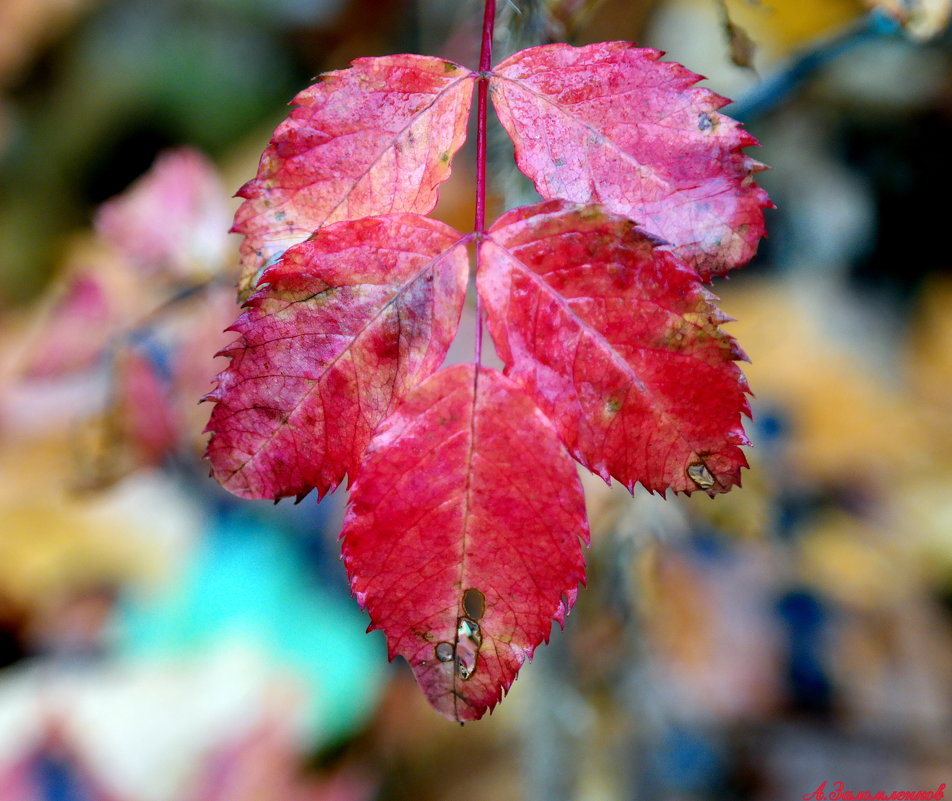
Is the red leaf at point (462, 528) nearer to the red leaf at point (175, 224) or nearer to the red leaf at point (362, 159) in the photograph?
the red leaf at point (362, 159)

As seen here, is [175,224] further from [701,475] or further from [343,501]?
[343,501]

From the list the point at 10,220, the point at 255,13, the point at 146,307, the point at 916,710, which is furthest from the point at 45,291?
the point at 916,710

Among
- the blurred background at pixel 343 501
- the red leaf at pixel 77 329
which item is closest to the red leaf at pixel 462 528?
the blurred background at pixel 343 501

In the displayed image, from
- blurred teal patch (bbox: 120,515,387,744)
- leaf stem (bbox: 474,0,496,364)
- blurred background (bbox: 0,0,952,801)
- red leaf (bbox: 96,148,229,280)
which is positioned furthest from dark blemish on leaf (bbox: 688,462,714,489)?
blurred teal patch (bbox: 120,515,387,744)

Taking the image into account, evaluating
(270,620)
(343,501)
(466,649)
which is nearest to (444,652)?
(466,649)

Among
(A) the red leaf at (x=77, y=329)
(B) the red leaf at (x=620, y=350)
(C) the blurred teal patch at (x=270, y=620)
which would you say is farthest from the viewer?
(C) the blurred teal patch at (x=270, y=620)

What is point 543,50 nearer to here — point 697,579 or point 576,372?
point 576,372

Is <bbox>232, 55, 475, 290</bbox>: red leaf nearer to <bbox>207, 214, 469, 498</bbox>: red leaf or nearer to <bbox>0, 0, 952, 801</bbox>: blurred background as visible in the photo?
<bbox>207, 214, 469, 498</bbox>: red leaf
